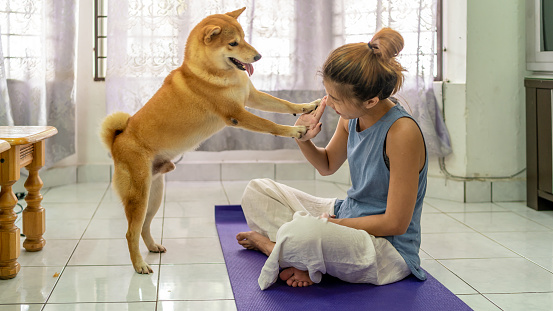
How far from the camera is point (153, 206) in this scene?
2.29 m

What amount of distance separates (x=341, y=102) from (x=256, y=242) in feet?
2.30

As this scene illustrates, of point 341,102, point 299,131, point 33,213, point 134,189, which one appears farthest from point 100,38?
point 341,102

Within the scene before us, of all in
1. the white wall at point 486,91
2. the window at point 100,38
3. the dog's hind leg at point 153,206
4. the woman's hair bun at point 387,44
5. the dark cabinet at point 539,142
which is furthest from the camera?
the window at point 100,38

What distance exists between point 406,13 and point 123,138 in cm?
194

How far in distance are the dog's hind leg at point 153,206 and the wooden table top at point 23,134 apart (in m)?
0.43

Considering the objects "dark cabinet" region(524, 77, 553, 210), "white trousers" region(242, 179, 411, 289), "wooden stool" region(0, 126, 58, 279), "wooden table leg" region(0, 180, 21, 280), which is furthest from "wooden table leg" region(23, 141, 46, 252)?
"dark cabinet" region(524, 77, 553, 210)

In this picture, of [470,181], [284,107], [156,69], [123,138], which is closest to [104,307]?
[123,138]

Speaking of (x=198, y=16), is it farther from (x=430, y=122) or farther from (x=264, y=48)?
(x=430, y=122)

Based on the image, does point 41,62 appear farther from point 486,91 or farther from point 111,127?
point 486,91

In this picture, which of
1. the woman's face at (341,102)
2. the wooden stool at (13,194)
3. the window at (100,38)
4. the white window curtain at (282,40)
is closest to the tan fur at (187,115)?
the woman's face at (341,102)

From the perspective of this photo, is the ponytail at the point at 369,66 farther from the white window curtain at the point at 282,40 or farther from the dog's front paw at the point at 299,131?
the white window curtain at the point at 282,40

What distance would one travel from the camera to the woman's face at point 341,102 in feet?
5.87

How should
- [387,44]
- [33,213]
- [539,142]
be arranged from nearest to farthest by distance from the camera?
1. [387,44]
2. [33,213]
3. [539,142]

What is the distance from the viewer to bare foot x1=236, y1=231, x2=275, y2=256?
2176mm
